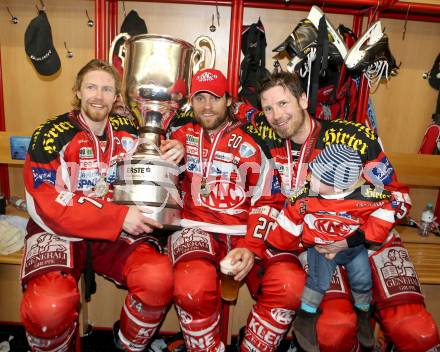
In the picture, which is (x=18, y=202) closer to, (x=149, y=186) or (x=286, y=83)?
(x=149, y=186)

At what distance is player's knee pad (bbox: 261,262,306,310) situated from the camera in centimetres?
142

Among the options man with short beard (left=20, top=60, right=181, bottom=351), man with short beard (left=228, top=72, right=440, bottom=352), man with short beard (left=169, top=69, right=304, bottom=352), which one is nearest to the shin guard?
man with short beard (left=20, top=60, right=181, bottom=351)

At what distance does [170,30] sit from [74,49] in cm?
57

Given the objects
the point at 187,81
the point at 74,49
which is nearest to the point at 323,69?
the point at 187,81

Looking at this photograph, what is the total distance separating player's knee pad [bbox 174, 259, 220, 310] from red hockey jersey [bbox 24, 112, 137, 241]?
30 cm

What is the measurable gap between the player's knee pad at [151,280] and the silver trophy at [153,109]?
0.52 ft

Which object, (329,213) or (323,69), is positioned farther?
(323,69)

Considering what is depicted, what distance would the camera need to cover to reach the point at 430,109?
2.36 meters

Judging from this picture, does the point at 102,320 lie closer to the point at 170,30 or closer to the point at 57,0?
the point at 170,30

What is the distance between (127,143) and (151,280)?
620 millimetres

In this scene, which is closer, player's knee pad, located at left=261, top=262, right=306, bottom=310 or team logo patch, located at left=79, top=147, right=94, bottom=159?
player's knee pad, located at left=261, top=262, right=306, bottom=310

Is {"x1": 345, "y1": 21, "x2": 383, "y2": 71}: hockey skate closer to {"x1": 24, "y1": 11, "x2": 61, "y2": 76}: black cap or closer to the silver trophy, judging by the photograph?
the silver trophy

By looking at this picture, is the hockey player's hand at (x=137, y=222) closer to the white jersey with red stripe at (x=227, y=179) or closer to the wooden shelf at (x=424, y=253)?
the white jersey with red stripe at (x=227, y=179)

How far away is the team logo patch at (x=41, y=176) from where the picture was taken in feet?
4.87
